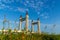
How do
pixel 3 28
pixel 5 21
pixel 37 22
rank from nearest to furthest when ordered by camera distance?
1. pixel 5 21
2. pixel 3 28
3. pixel 37 22

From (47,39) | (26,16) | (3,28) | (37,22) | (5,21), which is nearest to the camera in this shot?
(5,21)

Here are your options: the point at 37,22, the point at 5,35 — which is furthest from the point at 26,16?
the point at 5,35

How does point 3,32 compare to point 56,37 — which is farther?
point 56,37

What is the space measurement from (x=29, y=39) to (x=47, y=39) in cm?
523

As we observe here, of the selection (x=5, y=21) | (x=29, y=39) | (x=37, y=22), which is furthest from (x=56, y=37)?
(x=37, y=22)

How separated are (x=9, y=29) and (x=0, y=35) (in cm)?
50

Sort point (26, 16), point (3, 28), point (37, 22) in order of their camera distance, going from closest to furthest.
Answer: point (3, 28) → point (26, 16) → point (37, 22)

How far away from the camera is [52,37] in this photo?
10.5 meters

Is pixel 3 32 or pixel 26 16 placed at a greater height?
pixel 26 16

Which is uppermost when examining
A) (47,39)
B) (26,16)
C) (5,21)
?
(26,16)

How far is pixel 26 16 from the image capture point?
1611 centimetres

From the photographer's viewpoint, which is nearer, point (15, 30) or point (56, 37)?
point (15, 30)

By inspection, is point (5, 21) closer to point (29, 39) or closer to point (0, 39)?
point (0, 39)

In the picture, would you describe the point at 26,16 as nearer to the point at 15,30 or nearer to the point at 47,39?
the point at 47,39
